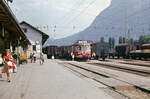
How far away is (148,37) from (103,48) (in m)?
92.2

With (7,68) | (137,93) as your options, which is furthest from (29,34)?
(137,93)

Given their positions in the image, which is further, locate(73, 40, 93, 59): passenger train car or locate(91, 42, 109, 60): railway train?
locate(91, 42, 109, 60): railway train

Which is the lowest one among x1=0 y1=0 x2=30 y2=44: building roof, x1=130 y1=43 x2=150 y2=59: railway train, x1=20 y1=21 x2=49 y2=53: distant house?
x1=130 y1=43 x2=150 y2=59: railway train

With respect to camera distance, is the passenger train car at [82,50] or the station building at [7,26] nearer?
the station building at [7,26]

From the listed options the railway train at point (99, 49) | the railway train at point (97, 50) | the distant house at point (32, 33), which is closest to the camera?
the railway train at point (97, 50)

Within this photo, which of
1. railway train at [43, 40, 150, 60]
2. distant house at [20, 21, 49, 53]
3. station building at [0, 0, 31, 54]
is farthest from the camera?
distant house at [20, 21, 49, 53]

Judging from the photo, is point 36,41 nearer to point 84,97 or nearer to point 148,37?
point 84,97

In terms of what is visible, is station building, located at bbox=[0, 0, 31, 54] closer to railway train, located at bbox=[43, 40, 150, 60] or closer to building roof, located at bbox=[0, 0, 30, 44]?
building roof, located at bbox=[0, 0, 30, 44]

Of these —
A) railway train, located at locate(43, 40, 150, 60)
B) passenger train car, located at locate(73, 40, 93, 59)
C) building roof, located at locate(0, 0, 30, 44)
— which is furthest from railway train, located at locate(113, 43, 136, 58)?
building roof, located at locate(0, 0, 30, 44)

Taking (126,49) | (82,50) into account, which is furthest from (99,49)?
(82,50)

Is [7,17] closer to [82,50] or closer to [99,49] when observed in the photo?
[82,50]

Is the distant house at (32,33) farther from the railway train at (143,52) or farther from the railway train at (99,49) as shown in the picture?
the railway train at (143,52)

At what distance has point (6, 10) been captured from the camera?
834 cm

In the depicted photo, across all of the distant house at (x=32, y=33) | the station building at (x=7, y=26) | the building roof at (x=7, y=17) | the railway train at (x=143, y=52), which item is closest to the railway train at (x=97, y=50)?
the railway train at (x=143, y=52)
